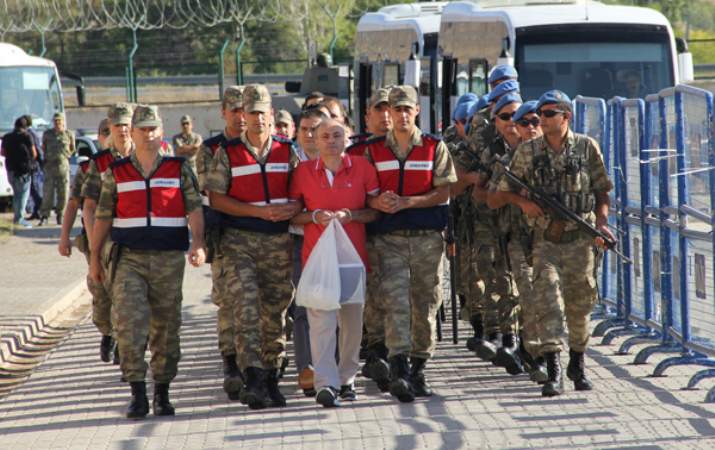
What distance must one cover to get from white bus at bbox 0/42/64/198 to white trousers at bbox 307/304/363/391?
24080mm

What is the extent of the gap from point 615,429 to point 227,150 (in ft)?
9.15

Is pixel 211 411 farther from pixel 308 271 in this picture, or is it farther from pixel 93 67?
pixel 93 67

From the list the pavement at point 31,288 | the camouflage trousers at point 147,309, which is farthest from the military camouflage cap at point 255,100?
the pavement at point 31,288

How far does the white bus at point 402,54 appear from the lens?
22062 millimetres

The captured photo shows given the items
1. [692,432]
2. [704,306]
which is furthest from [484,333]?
[692,432]

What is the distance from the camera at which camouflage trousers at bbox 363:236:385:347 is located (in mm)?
9127

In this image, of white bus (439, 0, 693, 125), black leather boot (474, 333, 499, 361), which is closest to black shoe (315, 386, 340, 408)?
black leather boot (474, 333, 499, 361)

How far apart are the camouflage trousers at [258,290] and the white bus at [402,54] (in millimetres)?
12173

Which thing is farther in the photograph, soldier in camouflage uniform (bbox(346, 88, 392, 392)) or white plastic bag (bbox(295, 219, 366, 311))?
soldier in camouflage uniform (bbox(346, 88, 392, 392))

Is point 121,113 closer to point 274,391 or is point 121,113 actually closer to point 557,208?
point 274,391

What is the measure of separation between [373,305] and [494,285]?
124 cm

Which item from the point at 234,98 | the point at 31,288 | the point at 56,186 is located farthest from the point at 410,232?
the point at 56,186

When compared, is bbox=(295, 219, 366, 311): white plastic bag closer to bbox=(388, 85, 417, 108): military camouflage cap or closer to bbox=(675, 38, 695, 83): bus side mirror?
bbox=(388, 85, 417, 108): military camouflage cap

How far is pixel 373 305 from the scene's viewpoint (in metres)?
9.59
